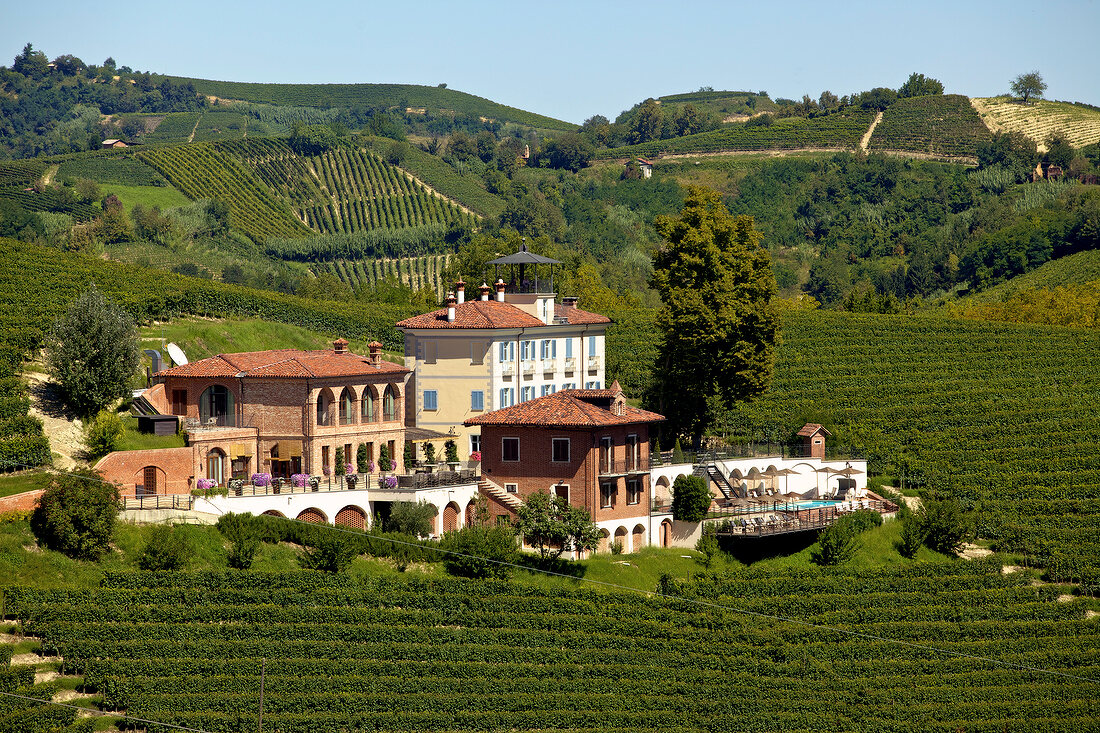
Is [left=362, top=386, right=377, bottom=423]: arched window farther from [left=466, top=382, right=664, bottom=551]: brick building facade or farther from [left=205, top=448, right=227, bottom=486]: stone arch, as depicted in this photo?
[left=205, top=448, right=227, bottom=486]: stone arch

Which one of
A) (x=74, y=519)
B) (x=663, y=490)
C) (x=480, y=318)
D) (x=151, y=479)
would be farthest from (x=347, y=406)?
(x=74, y=519)

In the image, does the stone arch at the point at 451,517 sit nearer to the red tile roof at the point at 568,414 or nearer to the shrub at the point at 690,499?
the red tile roof at the point at 568,414

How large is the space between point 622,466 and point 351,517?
11125mm

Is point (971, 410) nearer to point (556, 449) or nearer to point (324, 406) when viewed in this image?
point (556, 449)

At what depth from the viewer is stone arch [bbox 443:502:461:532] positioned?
55375 millimetres

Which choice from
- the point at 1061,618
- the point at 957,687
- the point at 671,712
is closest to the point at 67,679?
the point at 671,712

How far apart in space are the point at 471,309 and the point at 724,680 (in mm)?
24197

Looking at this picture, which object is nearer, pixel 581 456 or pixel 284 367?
pixel 581 456

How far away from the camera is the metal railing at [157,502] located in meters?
48.4

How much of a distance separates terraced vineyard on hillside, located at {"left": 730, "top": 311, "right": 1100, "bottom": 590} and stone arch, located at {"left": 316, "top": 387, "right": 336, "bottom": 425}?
25.4 m

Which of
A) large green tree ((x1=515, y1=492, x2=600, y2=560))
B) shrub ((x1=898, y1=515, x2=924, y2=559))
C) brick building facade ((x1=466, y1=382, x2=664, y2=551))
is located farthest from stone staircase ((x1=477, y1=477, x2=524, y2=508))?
shrub ((x1=898, y1=515, x2=924, y2=559))

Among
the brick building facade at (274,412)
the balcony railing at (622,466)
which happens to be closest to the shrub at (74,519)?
the brick building facade at (274,412)

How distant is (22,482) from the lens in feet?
160

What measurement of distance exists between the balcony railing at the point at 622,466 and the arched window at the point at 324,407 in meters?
11.1
